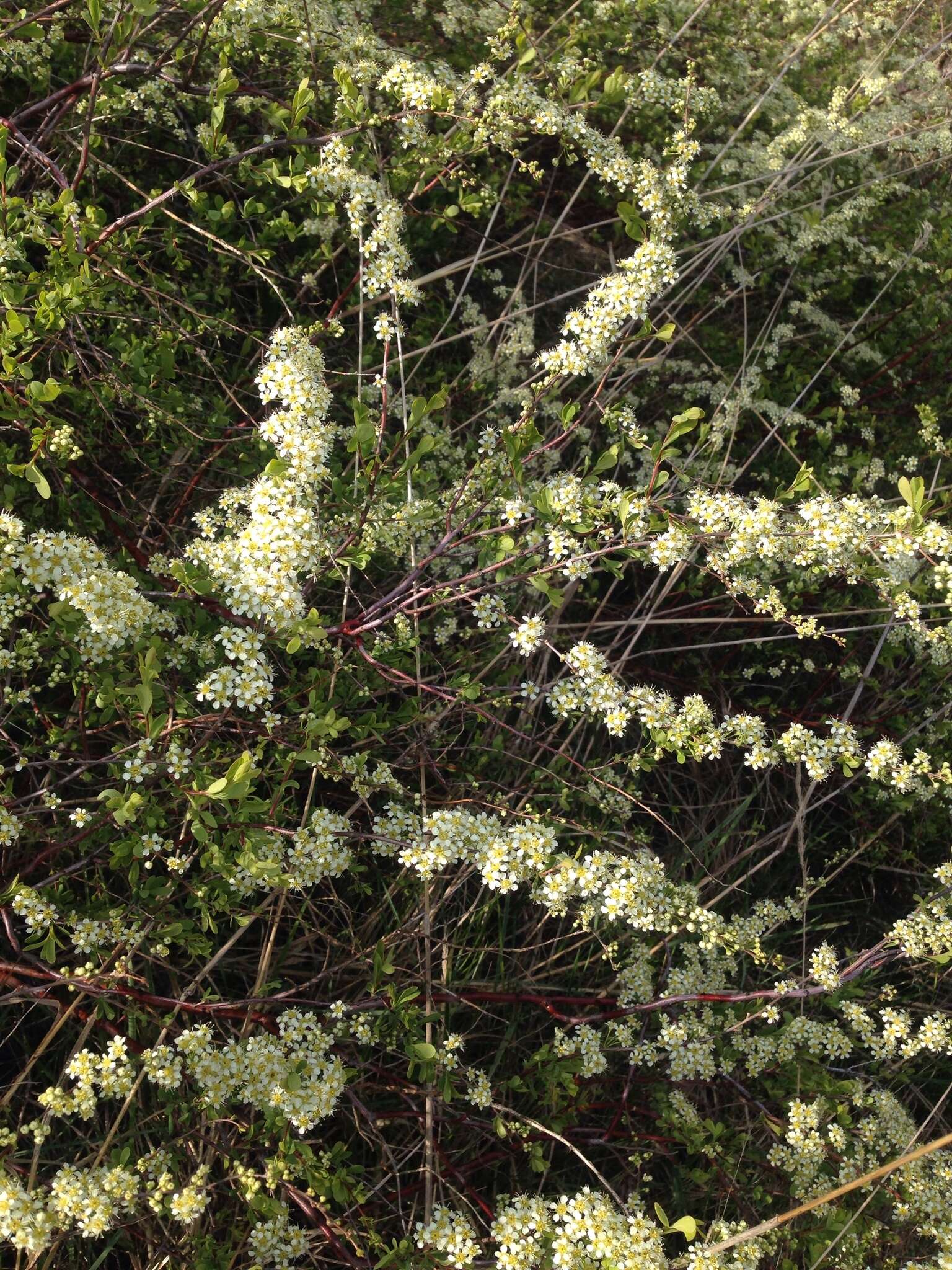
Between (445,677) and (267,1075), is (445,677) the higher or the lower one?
the higher one

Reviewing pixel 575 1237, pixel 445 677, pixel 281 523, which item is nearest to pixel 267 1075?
pixel 575 1237

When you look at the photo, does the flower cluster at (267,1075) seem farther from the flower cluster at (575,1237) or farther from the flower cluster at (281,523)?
the flower cluster at (281,523)

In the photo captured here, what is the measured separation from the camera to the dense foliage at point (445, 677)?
2334mm

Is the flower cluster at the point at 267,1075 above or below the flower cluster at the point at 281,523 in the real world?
below

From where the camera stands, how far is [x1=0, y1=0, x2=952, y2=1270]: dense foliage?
2334mm

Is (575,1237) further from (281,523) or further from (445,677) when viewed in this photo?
(281,523)

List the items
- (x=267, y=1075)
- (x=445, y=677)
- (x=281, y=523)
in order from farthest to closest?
(x=445, y=677) < (x=267, y=1075) < (x=281, y=523)

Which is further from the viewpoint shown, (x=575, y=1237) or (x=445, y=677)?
(x=445, y=677)

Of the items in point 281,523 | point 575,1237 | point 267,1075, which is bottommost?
point 575,1237

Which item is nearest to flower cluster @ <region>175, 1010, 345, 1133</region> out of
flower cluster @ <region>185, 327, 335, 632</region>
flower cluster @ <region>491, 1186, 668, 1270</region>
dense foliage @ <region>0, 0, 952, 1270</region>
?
dense foliage @ <region>0, 0, 952, 1270</region>

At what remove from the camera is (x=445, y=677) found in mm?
3186

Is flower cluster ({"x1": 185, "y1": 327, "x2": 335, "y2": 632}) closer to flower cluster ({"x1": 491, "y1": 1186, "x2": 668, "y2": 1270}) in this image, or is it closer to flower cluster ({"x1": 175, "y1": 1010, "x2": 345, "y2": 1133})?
flower cluster ({"x1": 175, "y1": 1010, "x2": 345, "y2": 1133})

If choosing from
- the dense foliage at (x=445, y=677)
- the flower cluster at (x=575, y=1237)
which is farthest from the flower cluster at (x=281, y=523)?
the flower cluster at (x=575, y=1237)

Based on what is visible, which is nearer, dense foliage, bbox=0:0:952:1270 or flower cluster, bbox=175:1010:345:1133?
flower cluster, bbox=175:1010:345:1133
